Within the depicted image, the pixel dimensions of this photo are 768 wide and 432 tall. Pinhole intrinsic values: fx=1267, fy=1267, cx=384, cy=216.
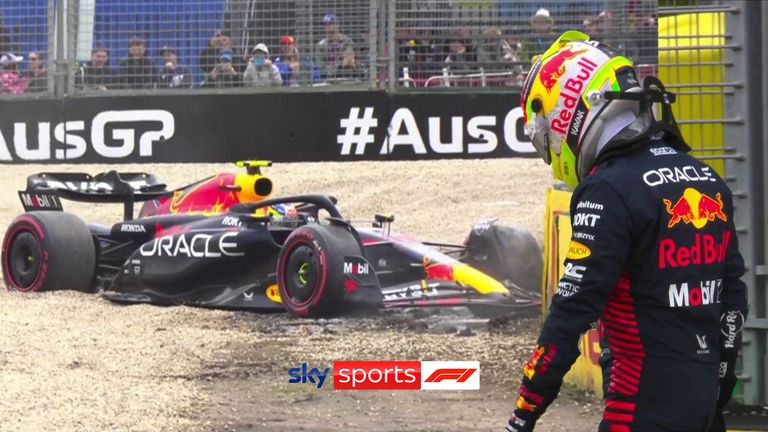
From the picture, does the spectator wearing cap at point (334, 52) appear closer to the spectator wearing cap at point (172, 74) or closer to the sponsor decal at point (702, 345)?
the spectator wearing cap at point (172, 74)

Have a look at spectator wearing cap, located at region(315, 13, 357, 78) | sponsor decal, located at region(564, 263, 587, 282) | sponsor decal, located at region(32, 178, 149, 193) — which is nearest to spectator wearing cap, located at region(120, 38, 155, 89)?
sponsor decal, located at region(32, 178, 149, 193)

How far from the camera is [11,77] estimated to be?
462 inches

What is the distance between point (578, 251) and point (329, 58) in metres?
8.43

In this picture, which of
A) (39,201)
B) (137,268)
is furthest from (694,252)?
(39,201)

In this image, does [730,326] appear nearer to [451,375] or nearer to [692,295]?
[692,295]

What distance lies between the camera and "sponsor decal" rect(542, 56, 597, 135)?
3344 millimetres

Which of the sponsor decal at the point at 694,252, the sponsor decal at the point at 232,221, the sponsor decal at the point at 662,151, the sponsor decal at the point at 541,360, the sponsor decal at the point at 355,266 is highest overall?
the sponsor decal at the point at 662,151

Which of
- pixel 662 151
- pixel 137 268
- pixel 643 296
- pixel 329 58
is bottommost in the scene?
pixel 137 268

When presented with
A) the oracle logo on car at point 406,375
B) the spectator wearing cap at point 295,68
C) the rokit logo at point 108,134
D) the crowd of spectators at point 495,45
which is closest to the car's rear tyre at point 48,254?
the rokit logo at point 108,134

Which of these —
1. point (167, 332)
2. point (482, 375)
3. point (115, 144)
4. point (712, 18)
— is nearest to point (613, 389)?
point (712, 18)

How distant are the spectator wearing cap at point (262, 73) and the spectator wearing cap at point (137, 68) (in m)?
0.86

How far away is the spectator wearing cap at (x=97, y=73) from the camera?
1148 centimetres

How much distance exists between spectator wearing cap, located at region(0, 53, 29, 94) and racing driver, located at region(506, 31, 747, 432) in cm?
921

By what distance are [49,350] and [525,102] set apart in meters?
5.33
